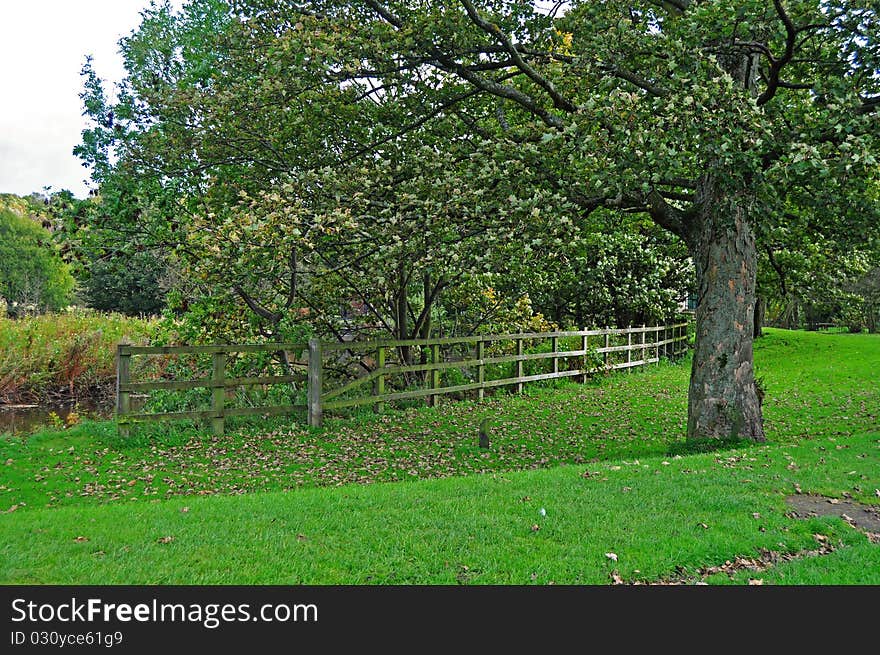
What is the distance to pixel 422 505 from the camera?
5910 millimetres

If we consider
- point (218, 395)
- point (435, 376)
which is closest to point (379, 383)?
point (435, 376)

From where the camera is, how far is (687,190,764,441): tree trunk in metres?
9.59

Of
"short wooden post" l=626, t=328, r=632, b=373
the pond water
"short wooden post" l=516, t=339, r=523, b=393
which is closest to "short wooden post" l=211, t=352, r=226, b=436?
the pond water

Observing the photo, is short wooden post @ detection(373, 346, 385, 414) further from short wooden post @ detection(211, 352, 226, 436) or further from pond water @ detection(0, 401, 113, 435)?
pond water @ detection(0, 401, 113, 435)

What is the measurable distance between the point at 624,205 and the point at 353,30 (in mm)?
4890

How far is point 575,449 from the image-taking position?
395 inches

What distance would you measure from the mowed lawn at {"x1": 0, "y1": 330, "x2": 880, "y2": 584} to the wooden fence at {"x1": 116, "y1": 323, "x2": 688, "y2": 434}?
532mm

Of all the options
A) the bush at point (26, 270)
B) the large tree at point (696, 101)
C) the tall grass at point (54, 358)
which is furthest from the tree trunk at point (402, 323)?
the bush at point (26, 270)

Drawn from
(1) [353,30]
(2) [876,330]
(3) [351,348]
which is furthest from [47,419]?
(2) [876,330]

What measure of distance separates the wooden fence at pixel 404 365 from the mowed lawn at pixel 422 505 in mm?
532

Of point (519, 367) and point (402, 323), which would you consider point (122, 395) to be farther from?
point (519, 367)

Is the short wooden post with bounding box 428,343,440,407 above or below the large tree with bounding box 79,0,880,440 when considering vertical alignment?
below

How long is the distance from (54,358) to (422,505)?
1563 cm

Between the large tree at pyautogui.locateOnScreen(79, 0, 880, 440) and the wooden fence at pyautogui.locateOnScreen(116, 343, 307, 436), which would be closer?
the large tree at pyautogui.locateOnScreen(79, 0, 880, 440)
